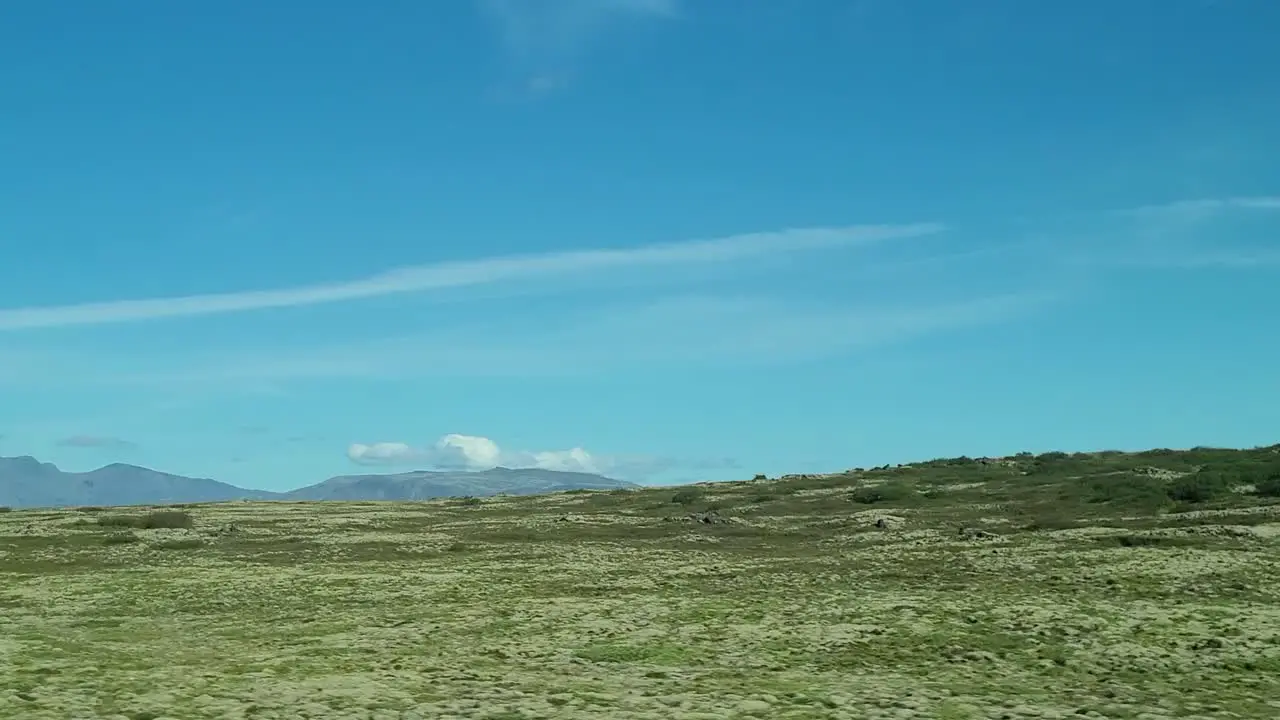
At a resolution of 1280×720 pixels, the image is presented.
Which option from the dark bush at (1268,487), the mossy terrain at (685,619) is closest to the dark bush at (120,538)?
the mossy terrain at (685,619)

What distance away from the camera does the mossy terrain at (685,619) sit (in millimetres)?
22312

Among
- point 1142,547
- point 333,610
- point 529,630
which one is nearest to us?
point 529,630

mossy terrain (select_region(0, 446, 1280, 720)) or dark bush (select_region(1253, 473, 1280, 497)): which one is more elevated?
dark bush (select_region(1253, 473, 1280, 497))

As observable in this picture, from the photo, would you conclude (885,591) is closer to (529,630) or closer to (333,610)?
(529,630)

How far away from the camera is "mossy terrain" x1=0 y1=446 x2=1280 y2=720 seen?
2231cm

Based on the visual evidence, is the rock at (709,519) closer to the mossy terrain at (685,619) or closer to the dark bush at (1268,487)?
the mossy terrain at (685,619)

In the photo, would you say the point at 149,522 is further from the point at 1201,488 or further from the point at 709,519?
the point at 1201,488

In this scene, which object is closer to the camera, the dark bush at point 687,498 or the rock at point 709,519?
the rock at point 709,519

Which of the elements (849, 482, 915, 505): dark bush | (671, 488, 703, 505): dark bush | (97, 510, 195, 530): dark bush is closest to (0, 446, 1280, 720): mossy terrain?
(97, 510, 195, 530): dark bush

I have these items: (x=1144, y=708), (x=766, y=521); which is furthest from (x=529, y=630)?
(x=766, y=521)

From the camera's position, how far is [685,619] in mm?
34031

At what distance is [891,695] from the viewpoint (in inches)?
886

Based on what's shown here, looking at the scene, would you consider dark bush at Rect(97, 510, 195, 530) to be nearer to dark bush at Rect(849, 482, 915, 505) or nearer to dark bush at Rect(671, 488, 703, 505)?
dark bush at Rect(671, 488, 703, 505)

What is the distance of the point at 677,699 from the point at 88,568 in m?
45.6
